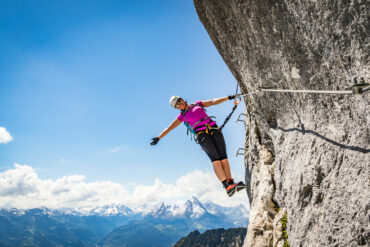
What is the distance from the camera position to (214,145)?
8961 millimetres

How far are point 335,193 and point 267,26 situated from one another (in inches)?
151

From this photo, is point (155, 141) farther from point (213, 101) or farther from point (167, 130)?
point (213, 101)

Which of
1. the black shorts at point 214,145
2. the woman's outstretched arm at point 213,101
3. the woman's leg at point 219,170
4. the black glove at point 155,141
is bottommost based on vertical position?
the woman's leg at point 219,170

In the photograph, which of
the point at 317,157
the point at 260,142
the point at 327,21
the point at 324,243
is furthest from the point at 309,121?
the point at 260,142

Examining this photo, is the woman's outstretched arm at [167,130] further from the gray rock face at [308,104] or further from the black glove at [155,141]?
the gray rock face at [308,104]

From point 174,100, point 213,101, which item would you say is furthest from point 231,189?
point 174,100

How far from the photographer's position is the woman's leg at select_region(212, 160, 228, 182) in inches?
346

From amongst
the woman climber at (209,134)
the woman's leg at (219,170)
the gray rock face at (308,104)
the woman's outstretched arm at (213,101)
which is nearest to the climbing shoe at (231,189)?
the woman climber at (209,134)

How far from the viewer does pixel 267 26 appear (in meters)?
5.44

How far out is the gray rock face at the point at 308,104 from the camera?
3.80 metres

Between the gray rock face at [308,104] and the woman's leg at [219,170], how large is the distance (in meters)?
1.51

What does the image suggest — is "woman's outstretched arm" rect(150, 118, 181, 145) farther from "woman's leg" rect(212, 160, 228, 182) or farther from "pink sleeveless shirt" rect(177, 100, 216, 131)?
"woman's leg" rect(212, 160, 228, 182)

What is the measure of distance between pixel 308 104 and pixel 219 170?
448 centimetres

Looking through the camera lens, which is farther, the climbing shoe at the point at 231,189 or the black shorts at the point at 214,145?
the black shorts at the point at 214,145
